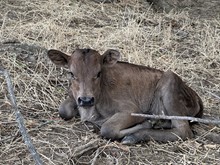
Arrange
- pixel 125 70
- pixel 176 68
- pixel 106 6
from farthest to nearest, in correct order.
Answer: pixel 106 6, pixel 176 68, pixel 125 70

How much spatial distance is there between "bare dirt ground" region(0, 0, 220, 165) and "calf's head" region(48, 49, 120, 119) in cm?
42

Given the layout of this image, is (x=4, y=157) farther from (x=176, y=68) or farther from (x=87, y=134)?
(x=176, y=68)

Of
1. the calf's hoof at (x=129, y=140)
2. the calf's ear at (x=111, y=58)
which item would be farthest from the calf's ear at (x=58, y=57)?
the calf's hoof at (x=129, y=140)

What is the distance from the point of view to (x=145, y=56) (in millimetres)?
9320

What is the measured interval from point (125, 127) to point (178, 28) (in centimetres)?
505

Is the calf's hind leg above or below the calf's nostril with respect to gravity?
below

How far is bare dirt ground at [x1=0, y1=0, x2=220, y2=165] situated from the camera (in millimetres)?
6090

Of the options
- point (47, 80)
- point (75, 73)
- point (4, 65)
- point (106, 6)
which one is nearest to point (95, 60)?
point (75, 73)

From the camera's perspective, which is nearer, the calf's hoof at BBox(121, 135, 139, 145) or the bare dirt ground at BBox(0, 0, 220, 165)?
the bare dirt ground at BBox(0, 0, 220, 165)

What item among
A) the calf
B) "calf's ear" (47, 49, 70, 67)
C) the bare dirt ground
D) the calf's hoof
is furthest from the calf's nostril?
"calf's ear" (47, 49, 70, 67)

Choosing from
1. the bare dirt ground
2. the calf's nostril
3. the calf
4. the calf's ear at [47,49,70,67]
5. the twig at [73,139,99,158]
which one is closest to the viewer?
the twig at [73,139,99,158]

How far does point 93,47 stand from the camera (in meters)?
9.51

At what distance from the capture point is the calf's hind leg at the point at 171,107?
654cm

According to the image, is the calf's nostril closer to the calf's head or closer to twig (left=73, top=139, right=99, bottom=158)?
the calf's head
